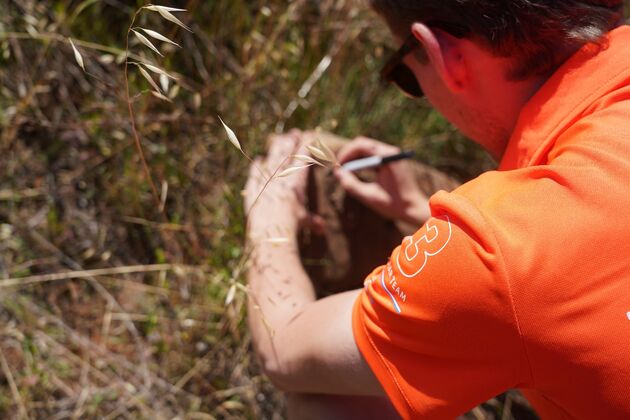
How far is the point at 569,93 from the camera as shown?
3.64 feet

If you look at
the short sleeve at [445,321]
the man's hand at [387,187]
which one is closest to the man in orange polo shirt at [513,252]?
the short sleeve at [445,321]

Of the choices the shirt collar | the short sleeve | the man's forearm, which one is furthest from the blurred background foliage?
the shirt collar

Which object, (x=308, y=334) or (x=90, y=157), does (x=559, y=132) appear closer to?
(x=308, y=334)

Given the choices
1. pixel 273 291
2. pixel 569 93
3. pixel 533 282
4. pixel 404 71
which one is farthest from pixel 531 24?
pixel 273 291

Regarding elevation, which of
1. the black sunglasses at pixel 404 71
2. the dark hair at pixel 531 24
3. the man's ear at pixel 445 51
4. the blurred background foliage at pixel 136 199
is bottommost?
the blurred background foliage at pixel 136 199

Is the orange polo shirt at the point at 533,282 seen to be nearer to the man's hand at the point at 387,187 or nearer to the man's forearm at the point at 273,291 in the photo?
the man's forearm at the point at 273,291

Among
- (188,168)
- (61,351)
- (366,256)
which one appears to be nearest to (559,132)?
(366,256)

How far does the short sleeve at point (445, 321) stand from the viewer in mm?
962

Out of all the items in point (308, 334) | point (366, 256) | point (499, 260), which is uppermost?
point (499, 260)

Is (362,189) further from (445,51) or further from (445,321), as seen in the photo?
(445,321)

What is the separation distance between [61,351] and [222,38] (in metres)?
1.04

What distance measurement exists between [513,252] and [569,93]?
335 mm

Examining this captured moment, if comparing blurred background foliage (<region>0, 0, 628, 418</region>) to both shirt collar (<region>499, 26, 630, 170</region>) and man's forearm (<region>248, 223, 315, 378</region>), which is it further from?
shirt collar (<region>499, 26, 630, 170</region>)

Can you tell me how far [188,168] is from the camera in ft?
6.81
